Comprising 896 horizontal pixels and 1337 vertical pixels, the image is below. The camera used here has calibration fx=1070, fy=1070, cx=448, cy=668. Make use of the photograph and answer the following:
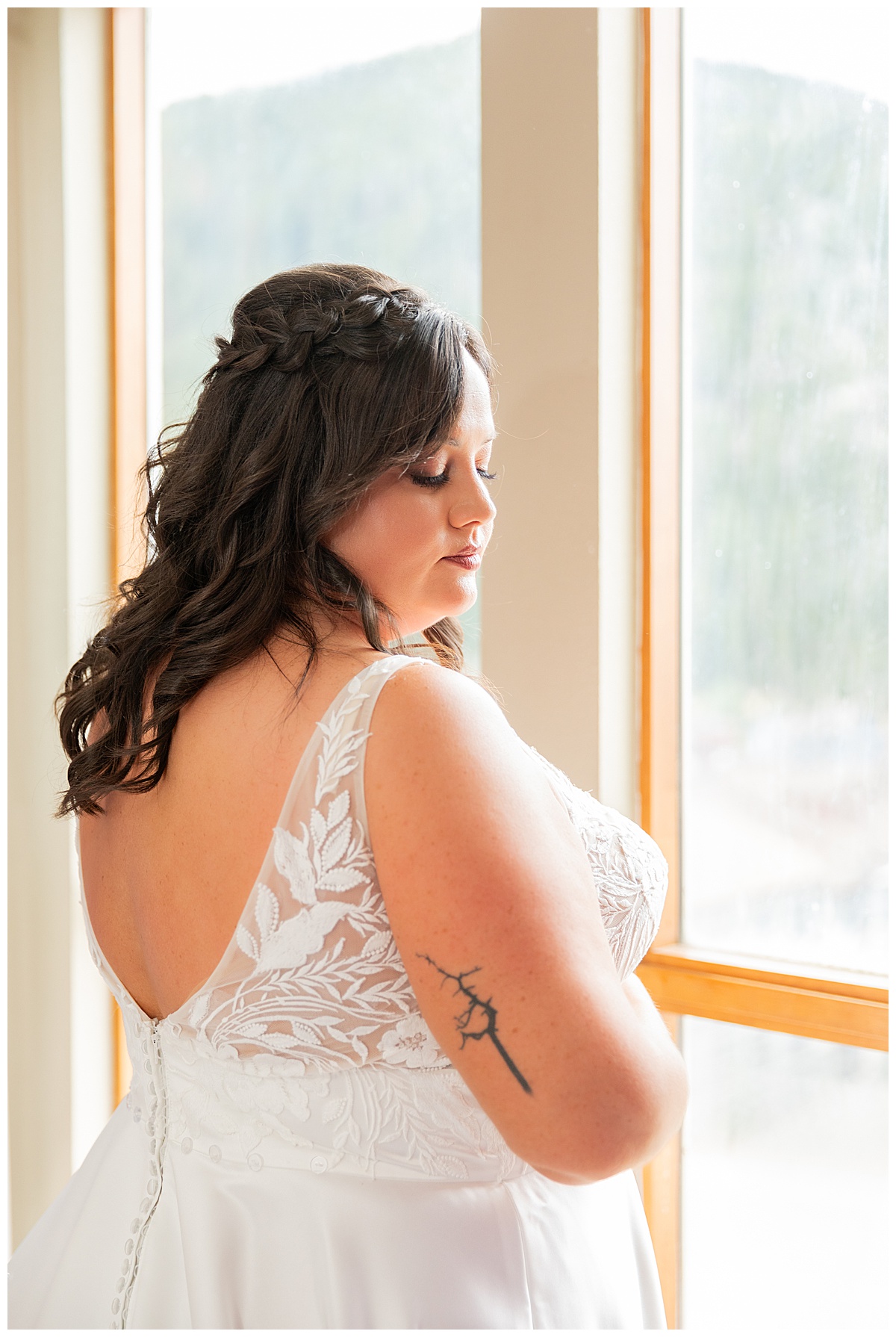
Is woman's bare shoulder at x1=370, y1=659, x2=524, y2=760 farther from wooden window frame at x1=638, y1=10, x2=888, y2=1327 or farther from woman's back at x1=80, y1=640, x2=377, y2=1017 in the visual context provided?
wooden window frame at x1=638, y1=10, x2=888, y2=1327

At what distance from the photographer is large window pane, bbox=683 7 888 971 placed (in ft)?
4.94

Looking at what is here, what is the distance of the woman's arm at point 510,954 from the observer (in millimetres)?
746

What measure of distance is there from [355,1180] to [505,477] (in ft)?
3.57

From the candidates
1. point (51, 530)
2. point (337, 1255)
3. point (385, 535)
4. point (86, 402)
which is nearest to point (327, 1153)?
point (337, 1255)

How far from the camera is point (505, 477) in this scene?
1698 millimetres

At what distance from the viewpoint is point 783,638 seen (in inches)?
62.9

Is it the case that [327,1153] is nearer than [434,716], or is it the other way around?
[434,716]

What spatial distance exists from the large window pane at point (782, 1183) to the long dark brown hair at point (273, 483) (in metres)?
1.03

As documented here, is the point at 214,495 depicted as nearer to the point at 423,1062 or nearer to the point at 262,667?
the point at 262,667

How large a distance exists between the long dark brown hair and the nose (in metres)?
0.06

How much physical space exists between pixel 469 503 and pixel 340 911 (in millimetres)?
408

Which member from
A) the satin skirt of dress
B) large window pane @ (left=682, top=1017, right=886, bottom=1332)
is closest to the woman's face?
the satin skirt of dress

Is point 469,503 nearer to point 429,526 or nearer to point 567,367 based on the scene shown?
point 429,526

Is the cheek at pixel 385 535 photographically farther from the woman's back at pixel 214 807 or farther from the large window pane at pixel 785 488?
the large window pane at pixel 785 488
